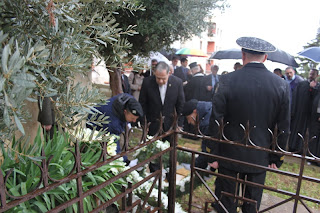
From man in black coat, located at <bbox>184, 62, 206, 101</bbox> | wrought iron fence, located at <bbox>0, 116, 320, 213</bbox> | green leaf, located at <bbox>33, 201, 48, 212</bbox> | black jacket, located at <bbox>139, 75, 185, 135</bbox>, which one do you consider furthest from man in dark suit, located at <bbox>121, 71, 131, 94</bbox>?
green leaf, located at <bbox>33, 201, 48, 212</bbox>

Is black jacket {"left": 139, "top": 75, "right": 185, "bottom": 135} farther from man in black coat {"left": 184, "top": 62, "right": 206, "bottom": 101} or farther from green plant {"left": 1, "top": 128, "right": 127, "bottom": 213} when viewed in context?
man in black coat {"left": 184, "top": 62, "right": 206, "bottom": 101}

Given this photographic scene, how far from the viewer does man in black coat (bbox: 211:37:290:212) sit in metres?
2.35

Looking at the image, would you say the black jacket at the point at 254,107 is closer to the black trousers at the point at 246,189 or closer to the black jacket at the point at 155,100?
the black trousers at the point at 246,189

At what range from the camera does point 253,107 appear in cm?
235

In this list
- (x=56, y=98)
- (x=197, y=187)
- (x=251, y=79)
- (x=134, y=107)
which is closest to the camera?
(x=56, y=98)

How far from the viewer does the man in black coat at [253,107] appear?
2.35 m

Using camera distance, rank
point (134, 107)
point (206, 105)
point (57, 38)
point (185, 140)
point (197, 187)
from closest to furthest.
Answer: point (57, 38), point (134, 107), point (206, 105), point (197, 187), point (185, 140)

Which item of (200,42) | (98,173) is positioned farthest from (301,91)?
(200,42)

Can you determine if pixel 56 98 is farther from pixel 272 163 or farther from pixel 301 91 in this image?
pixel 301 91

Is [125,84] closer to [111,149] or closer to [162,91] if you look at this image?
[162,91]

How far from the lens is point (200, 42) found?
A: 3128 cm

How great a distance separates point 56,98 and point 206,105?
2667 mm

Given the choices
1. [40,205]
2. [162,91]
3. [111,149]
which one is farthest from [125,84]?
[40,205]

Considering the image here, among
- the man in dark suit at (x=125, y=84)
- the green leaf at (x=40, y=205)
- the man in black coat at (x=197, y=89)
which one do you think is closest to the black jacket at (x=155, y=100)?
the man in black coat at (x=197, y=89)
